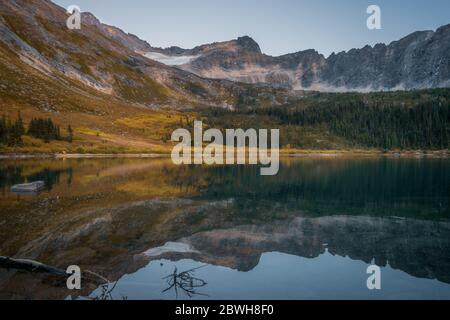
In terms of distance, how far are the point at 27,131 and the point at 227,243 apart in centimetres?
12799

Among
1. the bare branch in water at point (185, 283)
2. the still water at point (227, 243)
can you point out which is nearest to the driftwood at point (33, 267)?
the still water at point (227, 243)

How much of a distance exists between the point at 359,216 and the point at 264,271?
1846 centimetres

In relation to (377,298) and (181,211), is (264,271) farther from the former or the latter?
(181,211)

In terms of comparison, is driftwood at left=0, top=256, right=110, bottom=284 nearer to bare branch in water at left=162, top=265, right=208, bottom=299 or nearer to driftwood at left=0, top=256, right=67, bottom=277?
driftwood at left=0, top=256, right=67, bottom=277

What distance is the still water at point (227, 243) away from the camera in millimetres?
16609

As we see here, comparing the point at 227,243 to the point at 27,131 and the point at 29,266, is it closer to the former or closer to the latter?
the point at 29,266

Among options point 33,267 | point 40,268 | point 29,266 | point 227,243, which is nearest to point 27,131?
point 227,243

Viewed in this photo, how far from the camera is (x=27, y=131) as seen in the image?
133125 millimetres

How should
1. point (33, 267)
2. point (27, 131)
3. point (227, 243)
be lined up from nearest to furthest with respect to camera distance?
1. point (33, 267)
2. point (227, 243)
3. point (27, 131)

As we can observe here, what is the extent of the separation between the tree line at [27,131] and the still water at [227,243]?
265 feet

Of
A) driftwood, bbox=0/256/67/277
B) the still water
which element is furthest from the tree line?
driftwood, bbox=0/256/67/277

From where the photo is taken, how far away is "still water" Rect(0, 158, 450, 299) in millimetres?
16609

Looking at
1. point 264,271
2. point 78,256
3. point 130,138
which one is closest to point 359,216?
point 264,271

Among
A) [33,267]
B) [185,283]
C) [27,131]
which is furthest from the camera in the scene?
[27,131]
